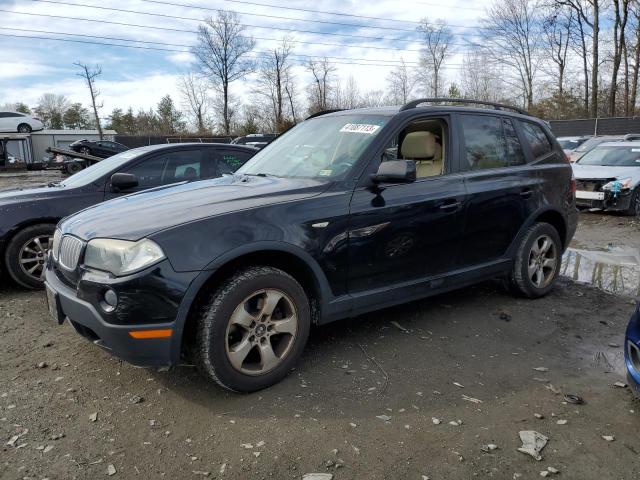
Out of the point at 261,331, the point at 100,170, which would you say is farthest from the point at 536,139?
the point at 100,170

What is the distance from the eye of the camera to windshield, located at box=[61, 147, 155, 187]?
5609 millimetres

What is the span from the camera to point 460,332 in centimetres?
412

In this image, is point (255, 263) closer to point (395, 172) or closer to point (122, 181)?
point (395, 172)

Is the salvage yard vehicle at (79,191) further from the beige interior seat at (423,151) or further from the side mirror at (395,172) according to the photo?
the side mirror at (395,172)

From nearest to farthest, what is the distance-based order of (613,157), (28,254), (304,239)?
(304,239)
(28,254)
(613,157)

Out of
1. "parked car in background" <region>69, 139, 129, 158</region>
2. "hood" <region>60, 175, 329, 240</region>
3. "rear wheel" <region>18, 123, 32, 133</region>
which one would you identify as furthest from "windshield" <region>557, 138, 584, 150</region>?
"rear wheel" <region>18, 123, 32, 133</region>

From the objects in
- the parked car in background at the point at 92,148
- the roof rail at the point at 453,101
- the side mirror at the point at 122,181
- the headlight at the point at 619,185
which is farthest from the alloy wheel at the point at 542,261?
the parked car in background at the point at 92,148

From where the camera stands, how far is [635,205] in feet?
32.9

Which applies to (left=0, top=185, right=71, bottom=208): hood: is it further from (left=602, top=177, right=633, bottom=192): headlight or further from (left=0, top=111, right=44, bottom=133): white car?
(left=0, top=111, right=44, bottom=133): white car

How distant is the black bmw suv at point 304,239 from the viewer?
2.77 metres

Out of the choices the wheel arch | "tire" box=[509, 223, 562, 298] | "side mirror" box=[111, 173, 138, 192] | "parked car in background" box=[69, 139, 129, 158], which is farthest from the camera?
"parked car in background" box=[69, 139, 129, 158]

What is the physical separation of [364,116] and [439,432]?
2465 millimetres

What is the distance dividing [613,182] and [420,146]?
25.0 feet

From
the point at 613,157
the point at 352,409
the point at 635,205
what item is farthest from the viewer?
the point at 613,157
